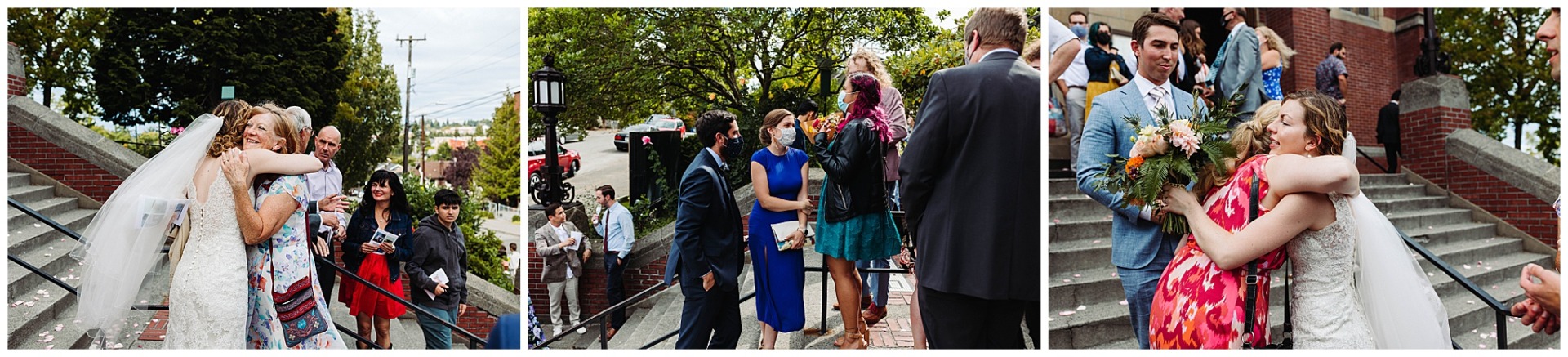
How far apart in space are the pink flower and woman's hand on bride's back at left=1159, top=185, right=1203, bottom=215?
5.4 inches

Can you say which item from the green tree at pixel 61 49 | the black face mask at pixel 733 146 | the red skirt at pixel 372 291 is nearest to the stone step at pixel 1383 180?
the black face mask at pixel 733 146

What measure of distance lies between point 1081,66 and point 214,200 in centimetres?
473

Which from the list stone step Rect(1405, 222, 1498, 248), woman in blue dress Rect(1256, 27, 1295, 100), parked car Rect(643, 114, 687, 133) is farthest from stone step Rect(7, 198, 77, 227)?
stone step Rect(1405, 222, 1498, 248)

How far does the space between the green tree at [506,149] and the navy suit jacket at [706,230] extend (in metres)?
0.77

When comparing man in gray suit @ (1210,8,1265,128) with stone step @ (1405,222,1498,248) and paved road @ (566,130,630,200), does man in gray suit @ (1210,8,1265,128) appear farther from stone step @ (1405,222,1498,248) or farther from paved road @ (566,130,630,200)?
paved road @ (566,130,630,200)

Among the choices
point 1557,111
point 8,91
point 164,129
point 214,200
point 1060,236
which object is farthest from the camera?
point 1557,111

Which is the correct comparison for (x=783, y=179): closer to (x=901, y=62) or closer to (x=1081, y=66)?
(x=901, y=62)

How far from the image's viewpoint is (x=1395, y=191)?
7.32 metres

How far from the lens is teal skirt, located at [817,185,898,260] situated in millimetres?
3291

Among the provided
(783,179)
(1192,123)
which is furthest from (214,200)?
(1192,123)

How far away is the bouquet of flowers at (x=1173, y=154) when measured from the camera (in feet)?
7.87

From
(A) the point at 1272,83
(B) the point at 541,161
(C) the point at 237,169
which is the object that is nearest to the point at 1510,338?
(A) the point at 1272,83
